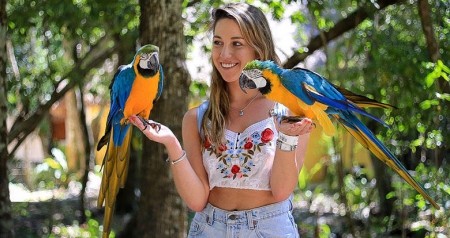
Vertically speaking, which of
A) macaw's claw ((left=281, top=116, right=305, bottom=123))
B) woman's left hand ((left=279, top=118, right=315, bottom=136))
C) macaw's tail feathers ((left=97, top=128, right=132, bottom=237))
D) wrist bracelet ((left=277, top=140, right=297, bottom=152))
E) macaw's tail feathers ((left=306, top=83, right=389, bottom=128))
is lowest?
macaw's tail feathers ((left=97, top=128, right=132, bottom=237))

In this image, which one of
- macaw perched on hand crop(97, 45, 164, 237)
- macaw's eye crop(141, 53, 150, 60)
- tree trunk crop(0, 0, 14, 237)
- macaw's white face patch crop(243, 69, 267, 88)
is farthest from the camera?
tree trunk crop(0, 0, 14, 237)

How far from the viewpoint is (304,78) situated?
1.63 metres

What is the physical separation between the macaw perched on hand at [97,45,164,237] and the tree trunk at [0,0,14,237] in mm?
1309

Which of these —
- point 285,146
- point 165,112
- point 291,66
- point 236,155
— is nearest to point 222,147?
point 236,155

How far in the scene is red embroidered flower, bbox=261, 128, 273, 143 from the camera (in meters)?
1.84

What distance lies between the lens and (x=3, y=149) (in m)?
3.01

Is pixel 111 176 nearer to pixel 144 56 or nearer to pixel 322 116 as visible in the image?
pixel 144 56

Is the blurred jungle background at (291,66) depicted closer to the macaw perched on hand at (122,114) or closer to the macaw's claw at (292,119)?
the macaw perched on hand at (122,114)

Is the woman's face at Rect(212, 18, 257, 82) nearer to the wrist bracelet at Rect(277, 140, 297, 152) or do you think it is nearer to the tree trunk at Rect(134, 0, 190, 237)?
the wrist bracelet at Rect(277, 140, 297, 152)

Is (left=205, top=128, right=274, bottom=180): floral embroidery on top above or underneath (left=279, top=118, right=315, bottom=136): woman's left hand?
underneath

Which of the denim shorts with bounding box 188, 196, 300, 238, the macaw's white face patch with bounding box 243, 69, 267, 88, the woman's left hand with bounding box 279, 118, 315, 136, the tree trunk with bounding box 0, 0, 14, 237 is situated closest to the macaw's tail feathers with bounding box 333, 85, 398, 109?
the woman's left hand with bounding box 279, 118, 315, 136

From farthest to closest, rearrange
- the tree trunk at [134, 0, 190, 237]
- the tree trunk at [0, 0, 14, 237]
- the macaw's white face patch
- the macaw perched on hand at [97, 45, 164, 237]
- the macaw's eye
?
the tree trunk at [0, 0, 14, 237] < the tree trunk at [134, 0, 190, 237] < the macaw perched on hand at [97, 45, 164, 237] < the macaw's eye < the macaw's white face patch

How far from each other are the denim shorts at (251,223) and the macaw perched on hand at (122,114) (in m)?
0.31

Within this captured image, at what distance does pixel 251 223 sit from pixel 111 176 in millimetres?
482
